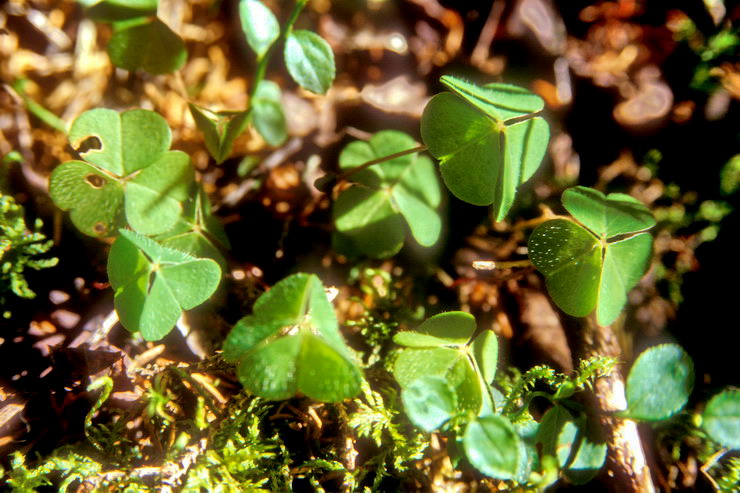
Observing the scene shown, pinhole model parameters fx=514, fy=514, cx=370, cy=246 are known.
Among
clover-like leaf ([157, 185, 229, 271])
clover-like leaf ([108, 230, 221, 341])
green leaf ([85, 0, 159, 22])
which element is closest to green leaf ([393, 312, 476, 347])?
clover-like leaf ([108, 230, 221, 341])

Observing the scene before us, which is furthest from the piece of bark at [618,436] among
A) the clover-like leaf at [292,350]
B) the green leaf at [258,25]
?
the green leaf at [258,25]

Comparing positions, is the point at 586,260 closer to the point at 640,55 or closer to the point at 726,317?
the point at 726,317

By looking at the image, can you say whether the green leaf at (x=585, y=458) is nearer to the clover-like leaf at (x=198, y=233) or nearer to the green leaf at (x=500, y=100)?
the green leaf at (x=500, y=100)

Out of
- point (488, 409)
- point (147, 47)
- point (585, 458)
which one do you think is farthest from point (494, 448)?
point (147, 47)

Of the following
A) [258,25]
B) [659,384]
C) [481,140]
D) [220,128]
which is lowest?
[659,384]

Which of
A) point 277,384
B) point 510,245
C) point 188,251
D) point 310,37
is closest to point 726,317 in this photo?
point 510,245

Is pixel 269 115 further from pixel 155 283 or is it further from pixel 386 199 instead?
pixel 155 283

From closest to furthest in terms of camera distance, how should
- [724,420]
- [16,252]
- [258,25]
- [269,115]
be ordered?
1. [724,420]
2. [16,252]
3. [258,25]
4. [269,115]
